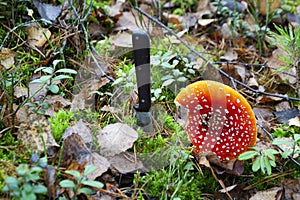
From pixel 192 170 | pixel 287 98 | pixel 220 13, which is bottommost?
pixel 192 170

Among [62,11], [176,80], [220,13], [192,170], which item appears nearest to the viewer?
[192,170]

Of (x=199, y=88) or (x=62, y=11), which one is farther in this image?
(x=62, y=11)

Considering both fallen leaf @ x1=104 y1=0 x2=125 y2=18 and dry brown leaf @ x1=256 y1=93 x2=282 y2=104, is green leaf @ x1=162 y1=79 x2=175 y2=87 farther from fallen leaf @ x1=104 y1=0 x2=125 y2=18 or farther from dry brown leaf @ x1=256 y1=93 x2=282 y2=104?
fallen leaf @ x1=104 y1=0 x2=125 y2=18

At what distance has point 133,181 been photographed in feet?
7.00

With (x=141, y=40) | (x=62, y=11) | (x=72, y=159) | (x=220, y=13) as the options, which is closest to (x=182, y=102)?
(x=141, y=40)

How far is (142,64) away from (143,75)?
0.23 ft

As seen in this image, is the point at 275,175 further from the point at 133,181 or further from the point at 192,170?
the point at 133,181

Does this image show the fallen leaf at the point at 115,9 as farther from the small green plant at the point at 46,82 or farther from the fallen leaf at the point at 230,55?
the small green plant at the point at 46,82

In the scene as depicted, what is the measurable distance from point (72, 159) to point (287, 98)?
168 cm

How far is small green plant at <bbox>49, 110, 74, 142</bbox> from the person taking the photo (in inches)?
85.2

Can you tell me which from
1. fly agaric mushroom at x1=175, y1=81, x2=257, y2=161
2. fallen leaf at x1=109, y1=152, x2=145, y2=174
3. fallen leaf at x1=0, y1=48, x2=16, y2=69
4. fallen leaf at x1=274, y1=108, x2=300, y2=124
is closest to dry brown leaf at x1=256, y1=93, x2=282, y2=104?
fallen leaf at x1=274, y1=108, x2=300, y2=124

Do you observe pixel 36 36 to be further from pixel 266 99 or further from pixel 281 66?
pixel 281 66

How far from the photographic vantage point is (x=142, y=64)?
2.10 meters

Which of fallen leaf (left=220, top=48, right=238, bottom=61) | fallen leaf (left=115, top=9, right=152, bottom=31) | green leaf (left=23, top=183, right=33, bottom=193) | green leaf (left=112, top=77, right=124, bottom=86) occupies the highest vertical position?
fallen leaf (left=115, top=9, right=152, bottom=31)
